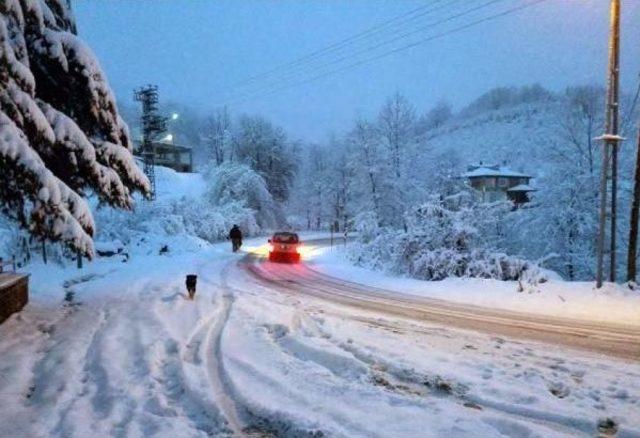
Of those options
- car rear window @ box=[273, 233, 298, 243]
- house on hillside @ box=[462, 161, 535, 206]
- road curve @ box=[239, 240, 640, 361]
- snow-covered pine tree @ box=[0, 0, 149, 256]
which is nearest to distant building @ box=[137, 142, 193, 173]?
house on hillside @ box=[462, 161, 535, 206]

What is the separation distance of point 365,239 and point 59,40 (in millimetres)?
26144

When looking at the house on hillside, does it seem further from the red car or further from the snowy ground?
the snowy ground

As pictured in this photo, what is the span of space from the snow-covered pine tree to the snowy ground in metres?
2.22

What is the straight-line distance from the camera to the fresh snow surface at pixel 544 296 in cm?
1341

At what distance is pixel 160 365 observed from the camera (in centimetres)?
796

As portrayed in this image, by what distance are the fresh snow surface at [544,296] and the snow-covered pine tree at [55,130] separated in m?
9.93

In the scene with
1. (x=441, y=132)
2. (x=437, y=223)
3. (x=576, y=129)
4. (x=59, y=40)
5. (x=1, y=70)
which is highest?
(x=441, y=132)

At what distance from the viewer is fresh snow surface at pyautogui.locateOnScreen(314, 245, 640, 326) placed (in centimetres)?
1341

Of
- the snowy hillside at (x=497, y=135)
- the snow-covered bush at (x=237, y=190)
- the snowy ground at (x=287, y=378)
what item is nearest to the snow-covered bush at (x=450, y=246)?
the snowy ground at (x=287, y=378)

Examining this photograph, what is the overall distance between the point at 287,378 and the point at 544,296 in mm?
10614

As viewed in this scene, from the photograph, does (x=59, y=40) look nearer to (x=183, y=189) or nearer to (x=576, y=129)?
(x=576, y=129)

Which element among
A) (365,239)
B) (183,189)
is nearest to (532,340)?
(365,239)

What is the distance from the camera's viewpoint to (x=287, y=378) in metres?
7.19

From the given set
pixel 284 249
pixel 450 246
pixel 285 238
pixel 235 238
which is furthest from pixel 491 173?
pixel 450 246
